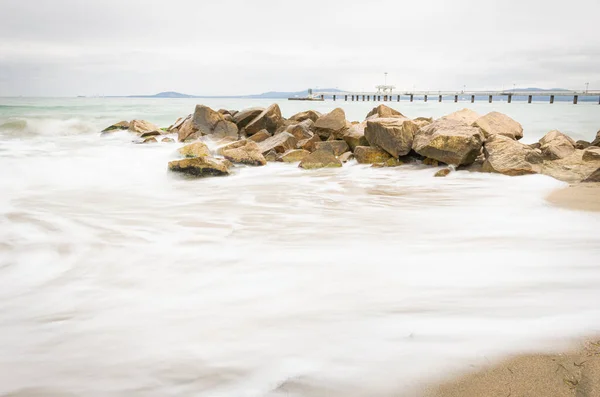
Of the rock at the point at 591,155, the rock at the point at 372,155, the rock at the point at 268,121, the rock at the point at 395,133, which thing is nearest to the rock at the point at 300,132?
the rock at the point at 268,121

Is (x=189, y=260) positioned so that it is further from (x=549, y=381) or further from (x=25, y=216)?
(x=25, y=216)

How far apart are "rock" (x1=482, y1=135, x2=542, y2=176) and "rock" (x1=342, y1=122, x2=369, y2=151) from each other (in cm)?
245

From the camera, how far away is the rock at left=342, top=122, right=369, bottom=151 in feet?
28.6

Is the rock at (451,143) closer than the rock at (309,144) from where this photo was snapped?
Yes

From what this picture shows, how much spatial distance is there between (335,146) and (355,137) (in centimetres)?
47

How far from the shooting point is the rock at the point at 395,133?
7.51 meters

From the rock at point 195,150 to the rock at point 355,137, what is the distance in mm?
3021

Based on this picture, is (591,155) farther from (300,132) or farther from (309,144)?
(300,132)

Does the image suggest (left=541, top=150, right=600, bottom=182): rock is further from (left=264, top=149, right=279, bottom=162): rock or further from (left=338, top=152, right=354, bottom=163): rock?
(left=264, top=149, right=279, bottom=162): rock

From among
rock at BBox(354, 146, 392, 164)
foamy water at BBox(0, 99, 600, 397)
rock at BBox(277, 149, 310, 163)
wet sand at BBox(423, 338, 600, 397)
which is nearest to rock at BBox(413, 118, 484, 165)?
rock at BBox(354, 146, 392, 164)

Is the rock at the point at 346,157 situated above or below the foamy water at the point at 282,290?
above

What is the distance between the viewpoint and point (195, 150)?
27.9ft

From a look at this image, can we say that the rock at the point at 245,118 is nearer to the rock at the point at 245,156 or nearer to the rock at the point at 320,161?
the rock at the point at 245,156

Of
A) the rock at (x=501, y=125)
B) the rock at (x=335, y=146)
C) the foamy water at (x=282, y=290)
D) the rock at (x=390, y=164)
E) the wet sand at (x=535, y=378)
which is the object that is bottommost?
the foamy water at (x=282, y=290)
